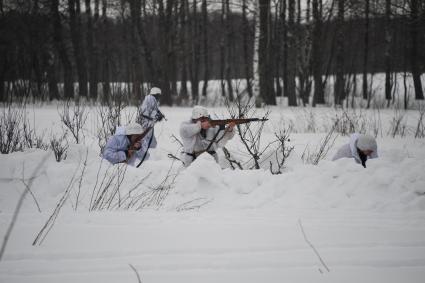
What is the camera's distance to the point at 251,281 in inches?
72.4

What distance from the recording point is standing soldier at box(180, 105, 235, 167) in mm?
5344

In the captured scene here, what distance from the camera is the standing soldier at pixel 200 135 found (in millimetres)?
5344

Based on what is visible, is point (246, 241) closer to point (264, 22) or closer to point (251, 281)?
point (251, 281)

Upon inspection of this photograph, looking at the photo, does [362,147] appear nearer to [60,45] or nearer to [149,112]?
[149,112]

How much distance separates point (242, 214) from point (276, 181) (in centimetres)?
85

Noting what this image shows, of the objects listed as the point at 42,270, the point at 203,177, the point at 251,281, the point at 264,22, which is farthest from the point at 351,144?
the point at 264,22

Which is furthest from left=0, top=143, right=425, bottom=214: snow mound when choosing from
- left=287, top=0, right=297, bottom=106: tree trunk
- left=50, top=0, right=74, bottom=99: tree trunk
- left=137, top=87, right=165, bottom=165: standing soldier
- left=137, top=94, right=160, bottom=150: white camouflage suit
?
left=50, top=0, right=74, bottom=99: tree trunk

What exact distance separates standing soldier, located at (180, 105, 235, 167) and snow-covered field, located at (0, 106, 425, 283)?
4.55ft

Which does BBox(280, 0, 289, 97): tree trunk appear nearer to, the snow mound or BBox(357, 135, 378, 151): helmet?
BBox(357, 135, 378, 151): helmet

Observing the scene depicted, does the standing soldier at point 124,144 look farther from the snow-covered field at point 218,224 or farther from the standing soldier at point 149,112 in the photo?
the standing soldier at point 149,112

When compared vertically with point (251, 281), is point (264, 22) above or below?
above

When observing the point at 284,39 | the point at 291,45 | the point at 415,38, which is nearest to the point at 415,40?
the point at 415,38

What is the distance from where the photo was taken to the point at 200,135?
18.6ft

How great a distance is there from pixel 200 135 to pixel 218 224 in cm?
319
